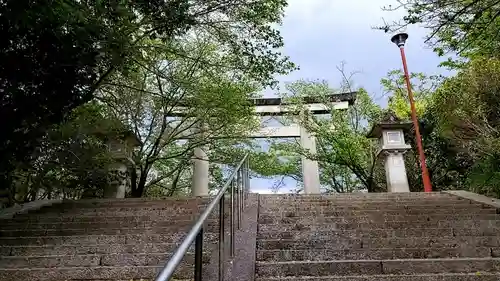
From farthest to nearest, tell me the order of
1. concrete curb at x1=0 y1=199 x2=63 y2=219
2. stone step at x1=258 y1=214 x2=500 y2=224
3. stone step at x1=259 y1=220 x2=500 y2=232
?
concrete curb at x1=0 y1=199 x2=63 y2=219 < stone step at x1=258 y1=214 x2=500 y2=224 < stone step at x1=259 y1=220 x2=500 y2=232

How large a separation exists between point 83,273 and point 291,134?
10791 millimetres

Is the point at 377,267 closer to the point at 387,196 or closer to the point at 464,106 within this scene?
the point at 387,196

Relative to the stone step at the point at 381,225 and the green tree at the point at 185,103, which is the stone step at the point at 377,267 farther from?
the green tree at the point at 185,103

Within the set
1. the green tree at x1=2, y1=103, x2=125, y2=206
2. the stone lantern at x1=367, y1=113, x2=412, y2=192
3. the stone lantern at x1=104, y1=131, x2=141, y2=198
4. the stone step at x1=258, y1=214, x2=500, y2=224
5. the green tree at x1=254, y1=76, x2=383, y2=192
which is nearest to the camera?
the stone step at x1=258, y1=214, x2=500, y2=224

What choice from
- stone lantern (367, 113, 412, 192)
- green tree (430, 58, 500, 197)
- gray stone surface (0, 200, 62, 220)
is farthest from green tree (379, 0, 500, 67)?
gray stone surface (0, 200, 62, 220)

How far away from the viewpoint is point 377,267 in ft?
11.0

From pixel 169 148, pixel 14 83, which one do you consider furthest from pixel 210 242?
pixel 169 148

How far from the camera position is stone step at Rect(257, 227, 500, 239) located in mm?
4406

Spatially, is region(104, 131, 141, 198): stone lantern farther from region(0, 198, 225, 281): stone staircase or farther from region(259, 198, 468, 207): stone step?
region(259, 198, 468, 207): stone step

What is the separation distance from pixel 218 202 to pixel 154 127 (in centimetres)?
749

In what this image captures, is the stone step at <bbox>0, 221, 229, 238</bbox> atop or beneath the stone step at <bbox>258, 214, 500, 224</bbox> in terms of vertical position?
beneath

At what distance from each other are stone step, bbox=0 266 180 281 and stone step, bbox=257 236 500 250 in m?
1.14

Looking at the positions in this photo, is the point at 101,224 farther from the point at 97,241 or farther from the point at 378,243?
the point at 378,243

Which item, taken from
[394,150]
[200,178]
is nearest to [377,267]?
[394,150]
